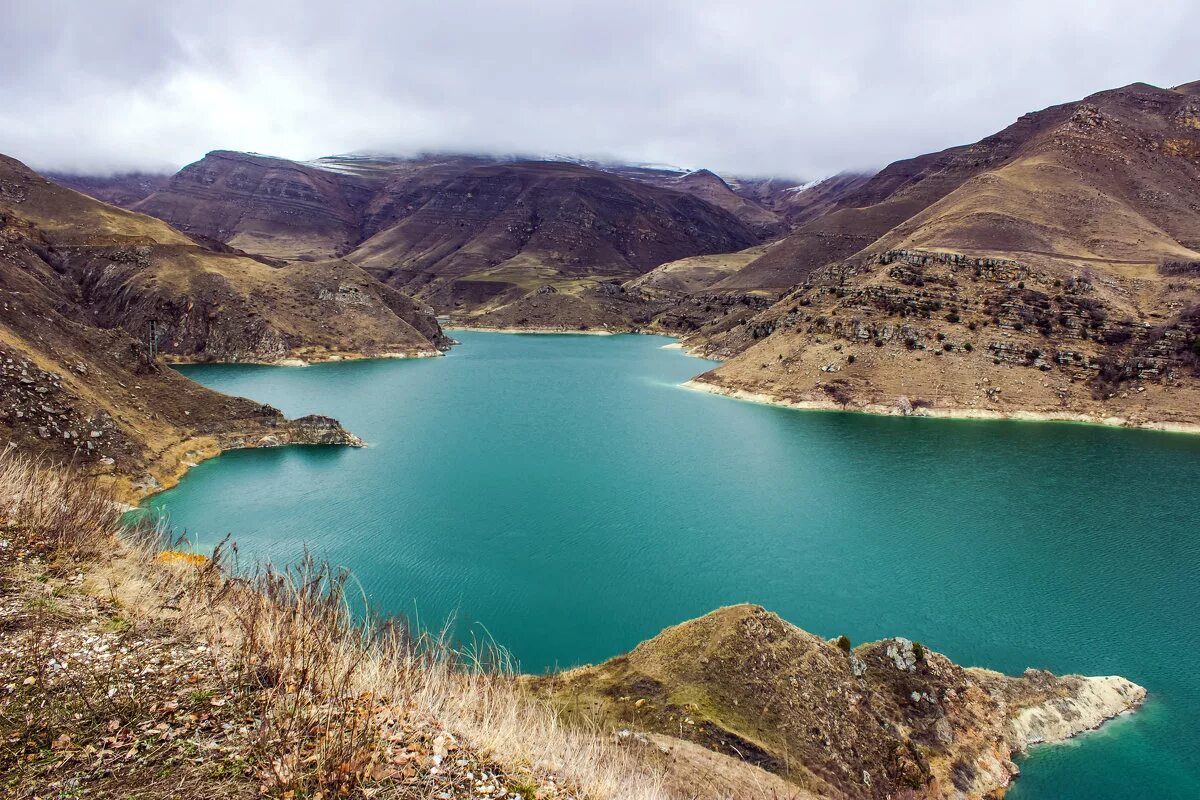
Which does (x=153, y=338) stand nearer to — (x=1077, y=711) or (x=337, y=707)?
(x=337, y=707)

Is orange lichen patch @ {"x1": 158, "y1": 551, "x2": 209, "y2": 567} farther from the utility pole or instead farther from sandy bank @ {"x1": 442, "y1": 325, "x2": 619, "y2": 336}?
sandy bank @ {"x1": 442, "y1": 325, "x2": 619, "y2": 336}

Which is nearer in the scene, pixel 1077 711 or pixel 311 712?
pixel 311 712

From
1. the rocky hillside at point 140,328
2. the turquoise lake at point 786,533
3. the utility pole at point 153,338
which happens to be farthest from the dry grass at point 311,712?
the utility pole at point 153,338

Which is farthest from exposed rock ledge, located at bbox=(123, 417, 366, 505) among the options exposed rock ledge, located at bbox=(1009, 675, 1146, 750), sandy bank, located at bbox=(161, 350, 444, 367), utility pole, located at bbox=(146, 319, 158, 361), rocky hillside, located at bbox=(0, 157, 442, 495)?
utility pole, located at bbox=(146, 319, 158, 361)

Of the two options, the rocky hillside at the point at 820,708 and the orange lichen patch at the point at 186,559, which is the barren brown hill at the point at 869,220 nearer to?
the rocky hillside at the point at 820,708

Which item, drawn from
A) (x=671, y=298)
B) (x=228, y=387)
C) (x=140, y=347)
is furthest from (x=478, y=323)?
(x=140, y=347)

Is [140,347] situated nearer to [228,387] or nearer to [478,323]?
[228,387]

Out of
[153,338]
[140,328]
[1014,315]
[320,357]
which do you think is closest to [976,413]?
[1014,315]
